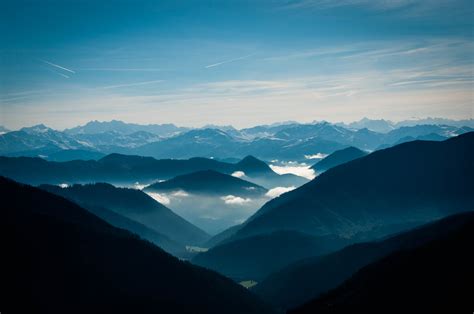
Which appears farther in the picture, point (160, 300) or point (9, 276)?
point (160, 300)

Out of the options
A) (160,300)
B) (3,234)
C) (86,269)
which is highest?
(3,234)

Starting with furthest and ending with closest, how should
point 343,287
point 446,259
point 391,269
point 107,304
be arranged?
point 107,304 → point 343,287 → point 391,269 → point 446,259

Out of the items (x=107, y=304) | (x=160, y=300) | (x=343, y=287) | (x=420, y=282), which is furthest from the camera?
(x=160, y=300)

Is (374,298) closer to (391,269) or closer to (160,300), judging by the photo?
(391,269)

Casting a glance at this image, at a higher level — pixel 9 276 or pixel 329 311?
pixel 9 276

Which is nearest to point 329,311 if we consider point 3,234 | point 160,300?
point 160,300

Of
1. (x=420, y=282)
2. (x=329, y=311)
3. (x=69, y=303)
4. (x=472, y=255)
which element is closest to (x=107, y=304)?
(x=69, y=303)

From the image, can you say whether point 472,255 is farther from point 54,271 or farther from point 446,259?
point 54,271
